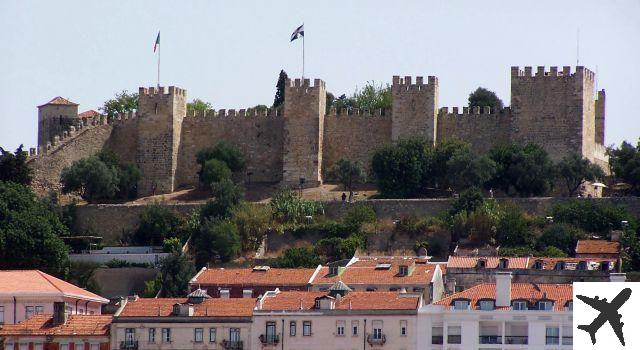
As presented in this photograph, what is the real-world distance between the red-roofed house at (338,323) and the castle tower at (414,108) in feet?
86.4

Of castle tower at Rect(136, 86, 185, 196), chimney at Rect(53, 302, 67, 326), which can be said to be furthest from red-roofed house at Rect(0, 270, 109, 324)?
castle tower at Rect(136, 86, 185, 196)

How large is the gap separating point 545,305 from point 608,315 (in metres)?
5.23

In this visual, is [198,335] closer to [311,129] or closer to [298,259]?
[298,259]

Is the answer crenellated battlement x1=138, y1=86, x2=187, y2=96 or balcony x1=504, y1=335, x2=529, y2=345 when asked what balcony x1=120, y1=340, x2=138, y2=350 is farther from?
crenellated battlement x1=138, y1=86, x2=187, y2=96

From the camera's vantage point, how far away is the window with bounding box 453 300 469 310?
59688 mm

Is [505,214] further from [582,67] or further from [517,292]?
[517,292]

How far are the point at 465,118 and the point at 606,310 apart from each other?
34.3 meters

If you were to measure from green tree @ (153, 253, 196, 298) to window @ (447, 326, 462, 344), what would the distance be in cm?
1524

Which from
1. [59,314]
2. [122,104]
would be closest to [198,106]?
[122,104]

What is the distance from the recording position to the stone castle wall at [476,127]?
288 feet

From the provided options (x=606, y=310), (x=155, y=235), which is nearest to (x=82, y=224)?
(x=155, y=235)

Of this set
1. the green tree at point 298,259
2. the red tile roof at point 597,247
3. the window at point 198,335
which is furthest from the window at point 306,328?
the red tile roof at point 597,247

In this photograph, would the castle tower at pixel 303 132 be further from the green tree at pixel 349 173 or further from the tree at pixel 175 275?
the tree at pixel 175 275

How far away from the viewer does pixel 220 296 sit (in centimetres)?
6731
